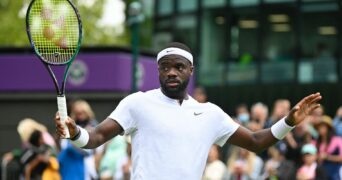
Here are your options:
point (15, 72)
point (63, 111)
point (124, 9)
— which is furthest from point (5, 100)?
point (124, 9)

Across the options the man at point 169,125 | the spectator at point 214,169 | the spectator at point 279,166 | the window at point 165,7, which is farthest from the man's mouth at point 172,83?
the window at point 165,7

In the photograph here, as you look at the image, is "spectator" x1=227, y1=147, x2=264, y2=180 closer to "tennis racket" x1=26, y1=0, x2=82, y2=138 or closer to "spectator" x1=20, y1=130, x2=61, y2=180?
"spectator" x1=20, y1=130, x2=61, y2=180

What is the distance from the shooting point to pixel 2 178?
64.2ft

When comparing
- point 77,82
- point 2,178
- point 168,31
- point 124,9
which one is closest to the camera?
point 2,178

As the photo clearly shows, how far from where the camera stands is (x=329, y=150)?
13.8 meters

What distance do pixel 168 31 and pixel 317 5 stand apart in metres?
6.29

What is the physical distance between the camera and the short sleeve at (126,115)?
6.86m

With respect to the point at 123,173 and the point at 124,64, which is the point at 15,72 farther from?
the point at 123,173

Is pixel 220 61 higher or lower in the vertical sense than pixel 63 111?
lower

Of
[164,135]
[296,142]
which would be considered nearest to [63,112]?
[164,135]

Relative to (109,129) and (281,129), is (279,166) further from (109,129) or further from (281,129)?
(109,129)

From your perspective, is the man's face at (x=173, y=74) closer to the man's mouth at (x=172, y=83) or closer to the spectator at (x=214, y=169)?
the man's mouth at (x=172, y=83)

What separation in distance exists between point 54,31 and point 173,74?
1104 millimetres

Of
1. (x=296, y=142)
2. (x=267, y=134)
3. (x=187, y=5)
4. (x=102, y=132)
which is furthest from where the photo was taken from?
(x=187, y=5)
